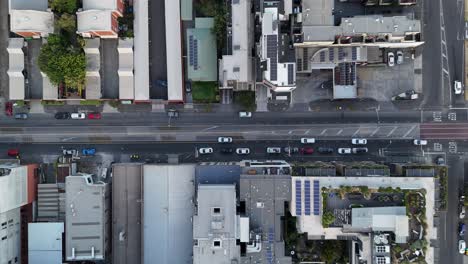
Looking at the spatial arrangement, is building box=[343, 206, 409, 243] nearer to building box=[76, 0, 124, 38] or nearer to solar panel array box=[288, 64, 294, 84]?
solar panel array box=[288, 64, 294, 84]

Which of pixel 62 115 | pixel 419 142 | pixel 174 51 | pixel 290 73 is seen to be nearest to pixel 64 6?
pixel 62 115

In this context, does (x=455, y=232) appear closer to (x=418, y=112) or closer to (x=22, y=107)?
(x=418, y=112)

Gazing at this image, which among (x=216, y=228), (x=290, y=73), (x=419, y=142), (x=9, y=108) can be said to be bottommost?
(x=216, y=228)

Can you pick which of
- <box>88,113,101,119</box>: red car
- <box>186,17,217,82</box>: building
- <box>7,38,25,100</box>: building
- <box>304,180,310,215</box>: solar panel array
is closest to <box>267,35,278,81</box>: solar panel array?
<box>186,17,217,82</box>: building

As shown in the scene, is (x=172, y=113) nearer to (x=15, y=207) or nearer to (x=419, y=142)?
(x=15, y=207)

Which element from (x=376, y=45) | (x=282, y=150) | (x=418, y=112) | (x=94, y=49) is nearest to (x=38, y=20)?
(x=94, y=49)
